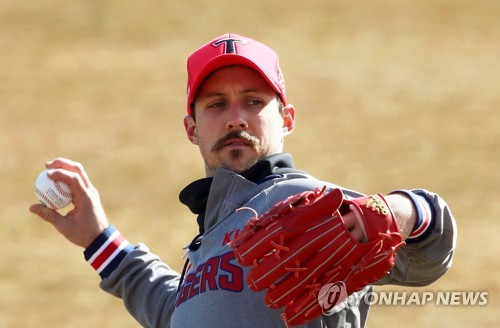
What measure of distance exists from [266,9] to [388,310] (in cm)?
907

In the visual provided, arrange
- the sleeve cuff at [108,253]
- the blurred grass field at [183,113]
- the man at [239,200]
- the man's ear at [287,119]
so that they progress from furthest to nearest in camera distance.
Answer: the blurred grass field at [183,113] → the sleeve cuff at [108,253] → the man's ear at [287,119] → the man at [239,200]

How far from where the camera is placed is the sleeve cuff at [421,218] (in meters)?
3.14

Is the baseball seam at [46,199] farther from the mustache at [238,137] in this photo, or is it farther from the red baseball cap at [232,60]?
the mustache at [238,137]

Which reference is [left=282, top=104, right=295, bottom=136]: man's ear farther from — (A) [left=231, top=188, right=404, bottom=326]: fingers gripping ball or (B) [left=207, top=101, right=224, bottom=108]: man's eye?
(A) [left=231, top=188, right=404, bottom=326]: fingers gripping ball

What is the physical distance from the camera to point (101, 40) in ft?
54.1

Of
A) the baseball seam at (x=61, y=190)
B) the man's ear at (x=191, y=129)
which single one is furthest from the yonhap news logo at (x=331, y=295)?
the baseball seam at (x=61, y=190)

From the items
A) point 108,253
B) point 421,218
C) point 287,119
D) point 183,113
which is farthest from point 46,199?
point 183,113

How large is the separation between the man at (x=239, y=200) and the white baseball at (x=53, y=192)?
0.46 m

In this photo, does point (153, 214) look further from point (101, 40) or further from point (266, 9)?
point (266, 9)

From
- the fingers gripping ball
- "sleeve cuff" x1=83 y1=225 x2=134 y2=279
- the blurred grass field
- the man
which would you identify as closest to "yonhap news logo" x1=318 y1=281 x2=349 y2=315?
the fingers gripping ball

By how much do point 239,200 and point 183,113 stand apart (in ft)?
34.8

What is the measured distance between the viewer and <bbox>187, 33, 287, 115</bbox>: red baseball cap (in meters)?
3.81

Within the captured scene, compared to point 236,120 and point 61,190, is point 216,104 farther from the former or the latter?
point 61,190

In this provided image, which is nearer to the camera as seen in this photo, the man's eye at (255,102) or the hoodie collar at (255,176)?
the hoodie collar at (255,176)
